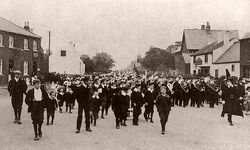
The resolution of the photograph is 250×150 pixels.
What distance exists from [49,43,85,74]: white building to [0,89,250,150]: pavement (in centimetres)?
4907

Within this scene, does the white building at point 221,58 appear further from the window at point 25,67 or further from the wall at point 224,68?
the window at point 25,67

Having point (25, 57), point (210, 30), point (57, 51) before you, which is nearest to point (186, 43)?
point (210, 30)

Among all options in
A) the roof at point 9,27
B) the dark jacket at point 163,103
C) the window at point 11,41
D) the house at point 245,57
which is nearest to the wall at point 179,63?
the house at point 245,57

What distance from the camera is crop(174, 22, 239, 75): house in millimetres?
65625

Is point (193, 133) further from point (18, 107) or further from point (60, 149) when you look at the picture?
point (18, 107)

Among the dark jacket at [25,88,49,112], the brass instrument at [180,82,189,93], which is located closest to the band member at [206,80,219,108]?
the brass instrument at [180,82,189,93]

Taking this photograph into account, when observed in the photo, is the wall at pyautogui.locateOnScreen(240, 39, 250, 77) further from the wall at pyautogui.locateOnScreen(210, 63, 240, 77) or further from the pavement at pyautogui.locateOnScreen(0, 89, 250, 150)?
the pavement at pyautogui.locateOnScreen(0, 89, 250, 150)

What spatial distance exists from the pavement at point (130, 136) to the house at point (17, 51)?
2213 centimetres

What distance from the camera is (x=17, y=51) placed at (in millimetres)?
36781

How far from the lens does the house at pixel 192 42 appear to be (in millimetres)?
65625

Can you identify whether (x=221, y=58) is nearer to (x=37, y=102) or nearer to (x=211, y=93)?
(x=211, y=93)

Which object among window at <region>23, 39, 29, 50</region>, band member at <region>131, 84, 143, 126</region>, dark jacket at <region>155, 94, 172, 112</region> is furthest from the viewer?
window at <region>23, 39, 29, 50</region>

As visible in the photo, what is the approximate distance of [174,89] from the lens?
21453 mm

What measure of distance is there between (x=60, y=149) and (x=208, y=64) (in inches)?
1875
